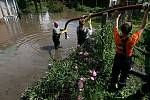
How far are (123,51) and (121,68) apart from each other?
1.74 ft

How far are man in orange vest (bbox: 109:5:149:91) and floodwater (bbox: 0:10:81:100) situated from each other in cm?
381

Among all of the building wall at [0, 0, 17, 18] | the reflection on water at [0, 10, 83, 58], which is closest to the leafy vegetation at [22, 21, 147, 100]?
the reflection on water at [0, 10, 83, 58]

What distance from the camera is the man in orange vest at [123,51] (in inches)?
258

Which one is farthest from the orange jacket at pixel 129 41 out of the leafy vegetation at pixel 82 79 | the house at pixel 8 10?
the house at pixel 8 10

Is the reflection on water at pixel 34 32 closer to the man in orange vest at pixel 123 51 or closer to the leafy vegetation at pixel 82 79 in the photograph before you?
the leafy vegetation at pixel 82 79

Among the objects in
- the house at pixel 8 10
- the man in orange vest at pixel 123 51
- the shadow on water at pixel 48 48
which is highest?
the man in orange vest at pixel 123 51

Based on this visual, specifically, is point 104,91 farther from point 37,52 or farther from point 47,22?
point 47,22

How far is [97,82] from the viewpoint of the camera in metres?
7.61

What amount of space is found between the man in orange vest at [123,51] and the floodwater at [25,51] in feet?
12.5

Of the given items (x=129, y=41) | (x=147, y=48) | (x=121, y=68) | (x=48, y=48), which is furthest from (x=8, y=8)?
(x=129, y=41)

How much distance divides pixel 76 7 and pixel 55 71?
77.6 feet

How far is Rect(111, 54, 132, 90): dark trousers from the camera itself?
694 cm

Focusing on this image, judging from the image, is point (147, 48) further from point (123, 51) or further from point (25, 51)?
point (25, 51)

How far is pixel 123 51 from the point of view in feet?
22.3
